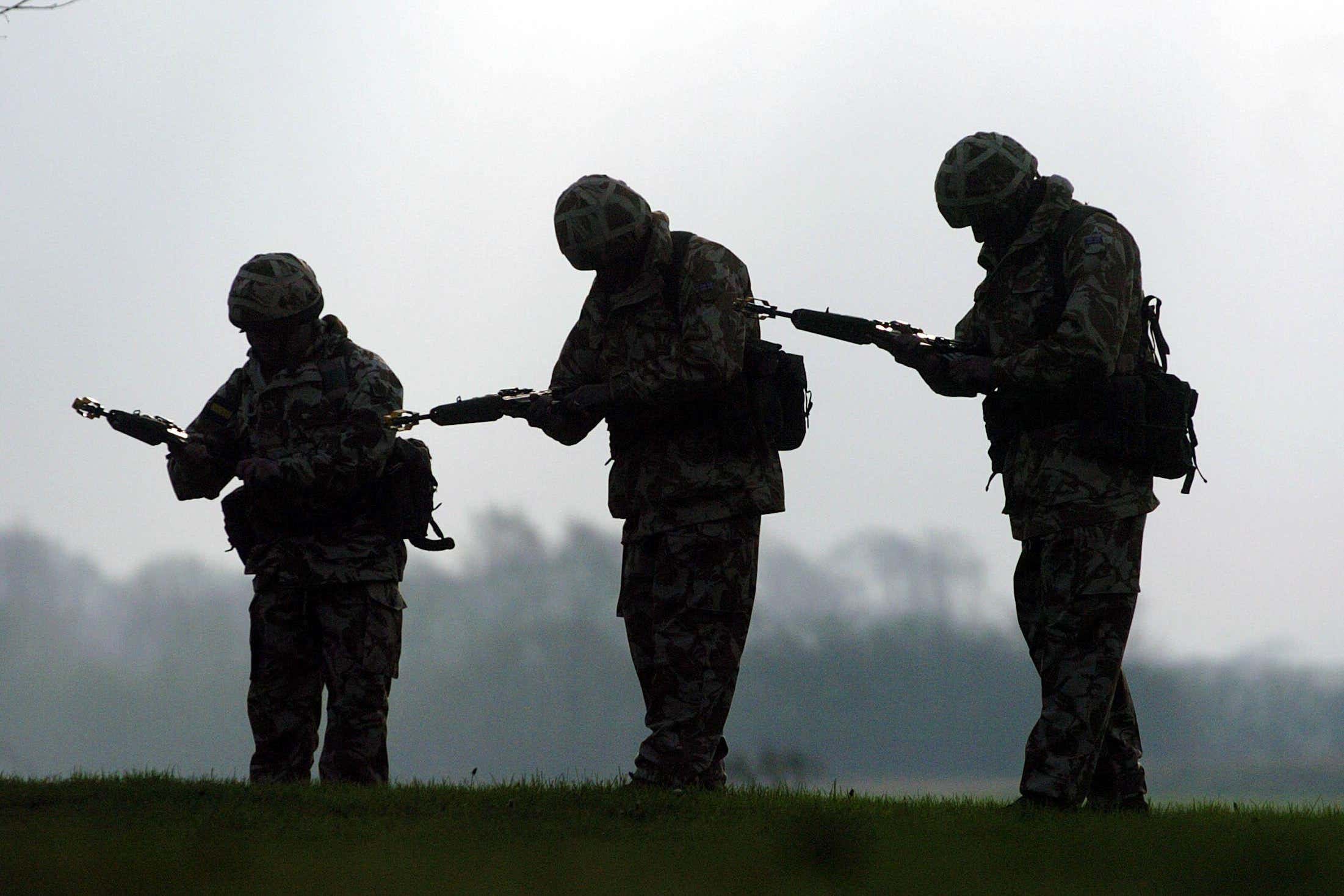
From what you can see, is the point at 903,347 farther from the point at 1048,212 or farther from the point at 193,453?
the point at 193,453

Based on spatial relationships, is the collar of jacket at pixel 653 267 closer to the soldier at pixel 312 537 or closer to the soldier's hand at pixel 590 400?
the soldier's hand at pixel 590 400

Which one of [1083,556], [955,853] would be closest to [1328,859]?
[955,853]

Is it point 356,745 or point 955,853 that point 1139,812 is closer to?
point 955,853

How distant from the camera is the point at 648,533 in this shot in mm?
7965

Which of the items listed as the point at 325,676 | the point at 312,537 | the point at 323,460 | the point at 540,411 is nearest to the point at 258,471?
the point at 323,460

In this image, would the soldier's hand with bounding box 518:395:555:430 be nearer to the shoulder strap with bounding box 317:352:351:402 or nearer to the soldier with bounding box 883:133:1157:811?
the shoulder strap with bounding box 317:352:351:402

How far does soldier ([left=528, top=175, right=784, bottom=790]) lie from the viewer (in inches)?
306

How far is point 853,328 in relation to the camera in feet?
25.9

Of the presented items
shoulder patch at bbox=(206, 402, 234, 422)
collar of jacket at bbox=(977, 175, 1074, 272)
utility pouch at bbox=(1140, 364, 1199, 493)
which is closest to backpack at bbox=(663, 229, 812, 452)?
collar of jacket at bbox=(977, 175, 1074, 272)

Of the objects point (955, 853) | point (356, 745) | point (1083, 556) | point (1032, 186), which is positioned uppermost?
point (1032, 186)

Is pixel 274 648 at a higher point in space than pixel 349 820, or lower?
higher

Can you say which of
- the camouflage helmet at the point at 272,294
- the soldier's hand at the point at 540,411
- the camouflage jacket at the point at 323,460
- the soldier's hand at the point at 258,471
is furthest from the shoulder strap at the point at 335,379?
the soldier's hand at the point at 540,411

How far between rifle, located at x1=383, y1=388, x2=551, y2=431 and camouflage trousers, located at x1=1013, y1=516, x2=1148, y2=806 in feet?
8.52

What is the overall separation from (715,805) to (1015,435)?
6.59 ft
